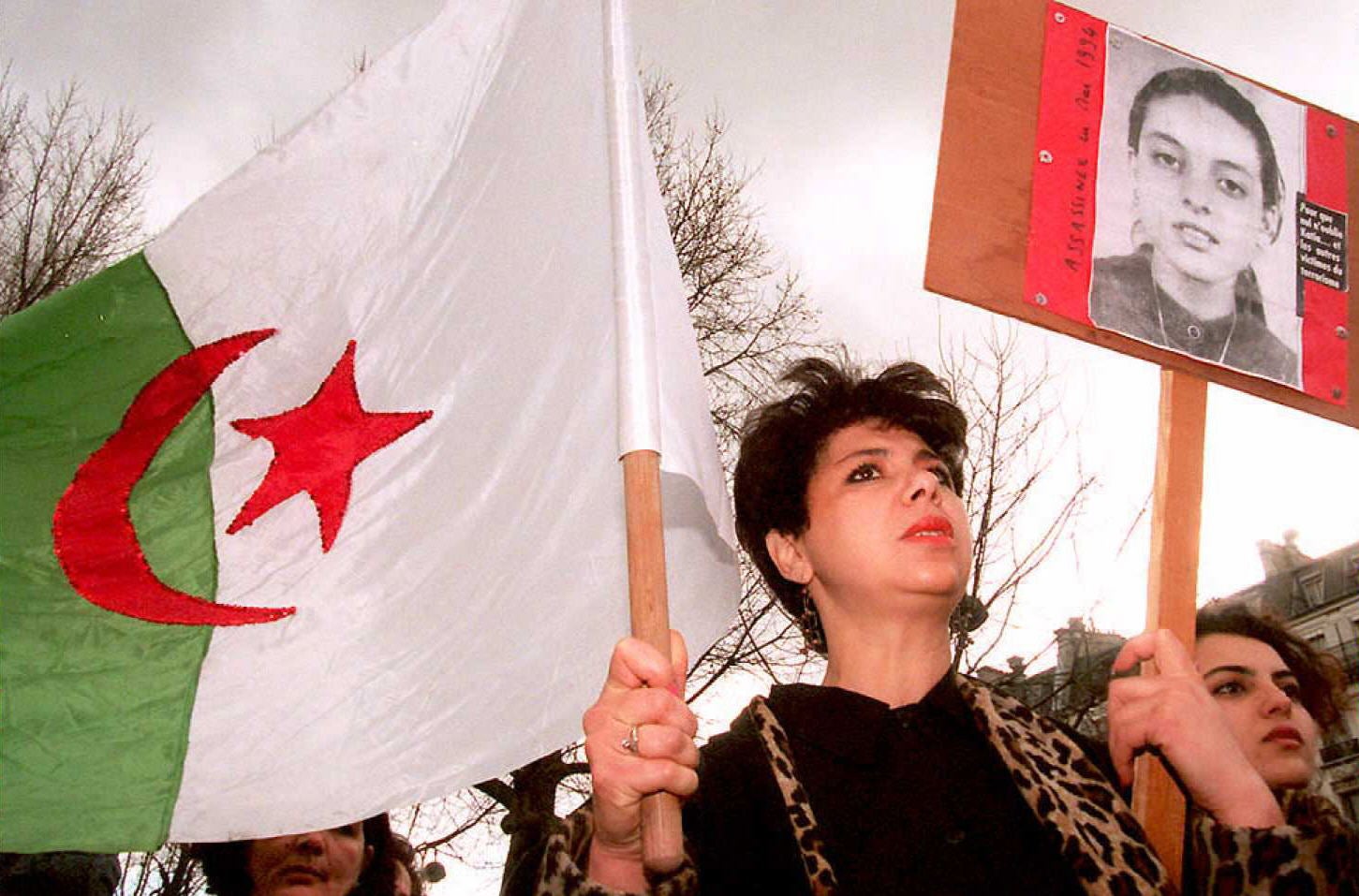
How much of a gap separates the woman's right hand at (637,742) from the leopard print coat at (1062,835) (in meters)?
0.09

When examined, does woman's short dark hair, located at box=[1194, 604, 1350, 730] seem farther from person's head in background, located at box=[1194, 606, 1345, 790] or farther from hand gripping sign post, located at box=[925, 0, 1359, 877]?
hand gripping sign post, located at box=[925, 0, 1359, 877]

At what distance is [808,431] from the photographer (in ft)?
9.80

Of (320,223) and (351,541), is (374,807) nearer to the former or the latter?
(351,541)

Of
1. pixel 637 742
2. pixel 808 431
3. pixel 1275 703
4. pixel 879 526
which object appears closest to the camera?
pixel 637 742

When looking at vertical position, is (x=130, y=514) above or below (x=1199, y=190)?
below

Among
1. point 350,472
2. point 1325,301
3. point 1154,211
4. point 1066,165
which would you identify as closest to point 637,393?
point 350,472

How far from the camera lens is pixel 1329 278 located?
258 cm

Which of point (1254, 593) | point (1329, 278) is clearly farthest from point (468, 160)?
point (1254, 593)

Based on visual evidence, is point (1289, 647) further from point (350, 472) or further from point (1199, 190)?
point (350, 472)

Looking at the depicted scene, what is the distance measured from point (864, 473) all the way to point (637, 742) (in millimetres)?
1284

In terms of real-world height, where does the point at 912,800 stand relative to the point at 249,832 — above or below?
above

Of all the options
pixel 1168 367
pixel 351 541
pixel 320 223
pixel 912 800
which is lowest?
pixel 912 800

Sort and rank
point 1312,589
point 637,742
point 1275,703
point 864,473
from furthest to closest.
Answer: point 1312,589 → point 1275,703 → point 864,473 → point 637,742

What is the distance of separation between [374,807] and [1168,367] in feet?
5.88
